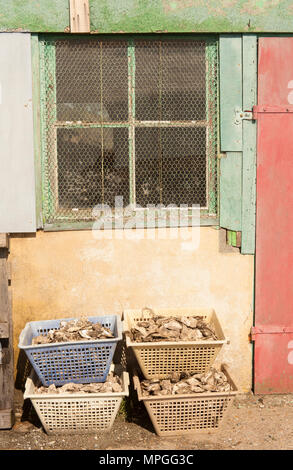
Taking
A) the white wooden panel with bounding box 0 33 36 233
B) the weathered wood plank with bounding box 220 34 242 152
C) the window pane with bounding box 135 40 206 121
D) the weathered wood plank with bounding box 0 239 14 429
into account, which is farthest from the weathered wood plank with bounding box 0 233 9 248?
the weathered wood plank with bounding box 220 34 242 152

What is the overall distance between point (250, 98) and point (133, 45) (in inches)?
44.0

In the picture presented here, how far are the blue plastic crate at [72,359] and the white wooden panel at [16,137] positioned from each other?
101 cm

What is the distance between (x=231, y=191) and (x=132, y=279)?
119 cm

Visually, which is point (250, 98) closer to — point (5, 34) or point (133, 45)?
point (133, 45)

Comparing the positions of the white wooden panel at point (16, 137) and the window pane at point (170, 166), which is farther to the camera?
the window pane at point (170, 166)

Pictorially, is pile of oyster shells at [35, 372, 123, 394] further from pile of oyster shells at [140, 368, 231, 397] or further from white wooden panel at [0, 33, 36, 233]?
white wooden panel at [0, 33, 36, 233]

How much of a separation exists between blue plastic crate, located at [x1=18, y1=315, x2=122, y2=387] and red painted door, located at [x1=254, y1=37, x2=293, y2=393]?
146cm

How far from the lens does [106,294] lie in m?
5.04

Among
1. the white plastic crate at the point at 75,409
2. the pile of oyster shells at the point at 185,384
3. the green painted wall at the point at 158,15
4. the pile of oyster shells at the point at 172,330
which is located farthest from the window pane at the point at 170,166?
the white plastic crate at the point at 75,409

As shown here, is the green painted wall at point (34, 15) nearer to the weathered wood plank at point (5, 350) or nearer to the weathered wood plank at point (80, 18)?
the weathered wood plank at point (80, 18)

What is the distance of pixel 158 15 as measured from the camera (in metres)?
4.73

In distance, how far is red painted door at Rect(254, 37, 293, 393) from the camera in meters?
4.87

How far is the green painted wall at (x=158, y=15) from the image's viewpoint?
463cm

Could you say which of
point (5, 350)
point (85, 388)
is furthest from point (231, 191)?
point (5, 350)
